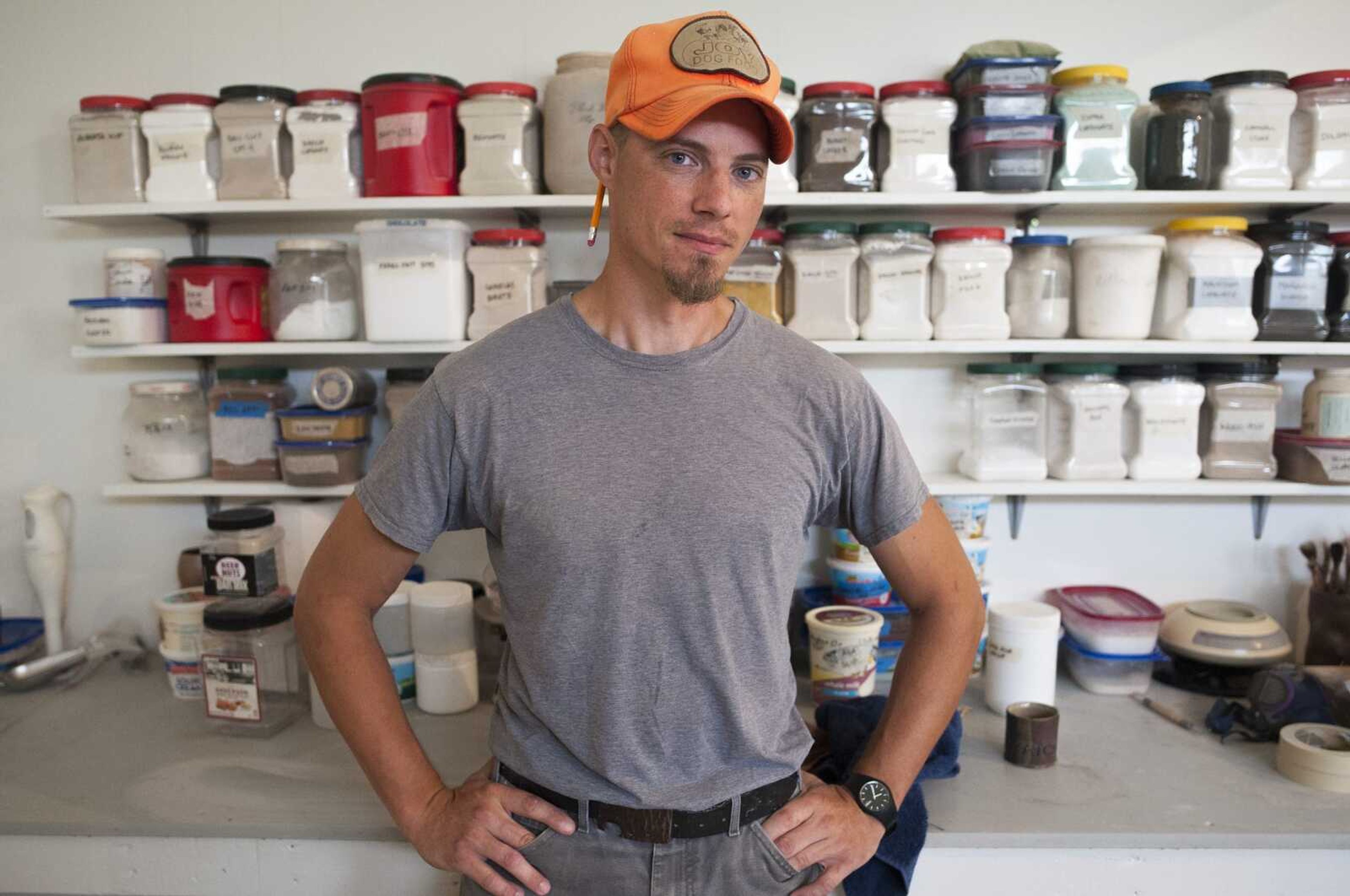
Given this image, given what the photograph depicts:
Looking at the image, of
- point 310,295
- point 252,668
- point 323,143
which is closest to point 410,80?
point 323,143

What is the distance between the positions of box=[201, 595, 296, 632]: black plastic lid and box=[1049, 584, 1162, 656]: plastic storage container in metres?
1.37

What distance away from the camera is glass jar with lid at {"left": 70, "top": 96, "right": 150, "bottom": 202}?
1.67m

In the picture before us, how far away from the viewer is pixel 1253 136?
1612mm

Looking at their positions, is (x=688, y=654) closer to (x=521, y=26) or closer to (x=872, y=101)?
(x=872, y=101)

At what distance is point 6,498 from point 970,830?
1902 millimetres

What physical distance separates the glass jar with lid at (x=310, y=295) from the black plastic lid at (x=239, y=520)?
31 centimetres

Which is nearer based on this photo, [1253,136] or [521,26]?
[1253,136]

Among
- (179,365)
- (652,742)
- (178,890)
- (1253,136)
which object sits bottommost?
(178,890)

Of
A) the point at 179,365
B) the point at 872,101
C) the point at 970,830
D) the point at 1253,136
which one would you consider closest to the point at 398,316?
the point at 179,365

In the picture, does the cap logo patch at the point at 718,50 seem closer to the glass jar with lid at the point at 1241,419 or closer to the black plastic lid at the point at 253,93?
the black plastic lid at the point at 253,93

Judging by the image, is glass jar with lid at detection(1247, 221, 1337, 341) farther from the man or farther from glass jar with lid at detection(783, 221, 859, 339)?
the man

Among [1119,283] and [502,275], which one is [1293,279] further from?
[502,275]

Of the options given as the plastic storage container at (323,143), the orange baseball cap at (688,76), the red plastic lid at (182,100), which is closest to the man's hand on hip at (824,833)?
the orange baseball cap at (688,76)

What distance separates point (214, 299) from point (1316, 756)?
1888 mm
